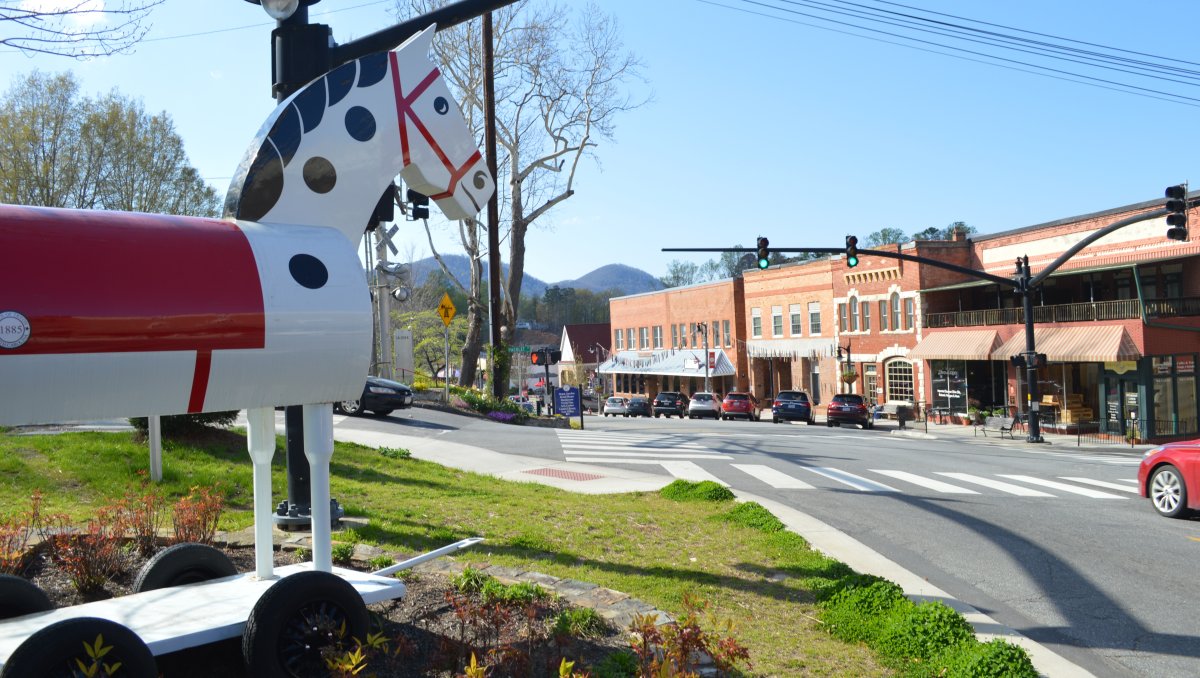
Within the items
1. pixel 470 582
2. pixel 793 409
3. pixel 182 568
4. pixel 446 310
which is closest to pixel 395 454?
pixel 470 582

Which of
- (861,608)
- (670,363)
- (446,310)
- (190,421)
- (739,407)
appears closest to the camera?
→ (861,608)

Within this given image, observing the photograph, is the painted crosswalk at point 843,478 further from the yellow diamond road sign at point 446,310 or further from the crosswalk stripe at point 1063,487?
the yellow diamond road sign at point 446,310

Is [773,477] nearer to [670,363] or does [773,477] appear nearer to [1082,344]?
[1082,344]

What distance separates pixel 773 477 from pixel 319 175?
11.9m

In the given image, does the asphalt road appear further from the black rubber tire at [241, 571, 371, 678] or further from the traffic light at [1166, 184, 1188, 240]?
the traffic light at [1166, 184, 1188, 240]

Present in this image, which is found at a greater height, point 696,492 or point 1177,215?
point 1177,215

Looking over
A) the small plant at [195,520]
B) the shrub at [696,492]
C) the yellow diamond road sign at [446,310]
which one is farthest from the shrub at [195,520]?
the yellow diamond road sign at [446,310]

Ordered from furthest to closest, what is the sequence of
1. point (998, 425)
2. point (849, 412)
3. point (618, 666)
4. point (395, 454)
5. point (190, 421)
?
1. point (849, 412)
2. point (998, 425)
3. point (395, 454)
4. point (190, 421)
5. point (618, 666)

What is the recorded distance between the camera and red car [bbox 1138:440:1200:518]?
11484 mm

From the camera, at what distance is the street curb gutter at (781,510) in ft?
19.8

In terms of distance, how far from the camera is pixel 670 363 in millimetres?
61719

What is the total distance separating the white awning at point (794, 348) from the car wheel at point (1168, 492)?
1393 inches

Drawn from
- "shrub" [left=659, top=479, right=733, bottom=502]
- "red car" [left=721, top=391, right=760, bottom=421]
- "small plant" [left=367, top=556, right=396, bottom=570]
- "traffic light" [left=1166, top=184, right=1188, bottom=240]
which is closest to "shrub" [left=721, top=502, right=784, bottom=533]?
"shrub" [left=659, top=479, right=733, bottom=502]

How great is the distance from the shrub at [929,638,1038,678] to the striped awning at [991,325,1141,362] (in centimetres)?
2621
